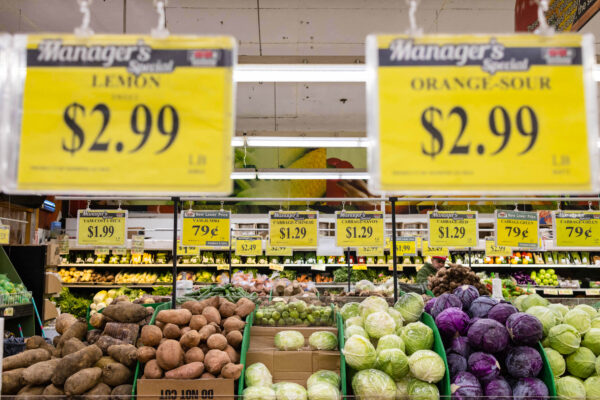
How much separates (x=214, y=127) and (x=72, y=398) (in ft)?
6.06

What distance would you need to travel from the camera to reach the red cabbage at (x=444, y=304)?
3.30 metres

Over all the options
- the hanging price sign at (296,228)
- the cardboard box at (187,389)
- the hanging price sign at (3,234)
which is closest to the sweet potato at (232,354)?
the cardboard box at (187,389)

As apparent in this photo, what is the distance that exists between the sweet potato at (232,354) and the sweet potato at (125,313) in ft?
2.63

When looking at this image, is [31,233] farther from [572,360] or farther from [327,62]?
[572,360]

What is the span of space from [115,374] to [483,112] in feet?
7.99

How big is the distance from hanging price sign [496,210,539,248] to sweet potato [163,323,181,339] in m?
5.57

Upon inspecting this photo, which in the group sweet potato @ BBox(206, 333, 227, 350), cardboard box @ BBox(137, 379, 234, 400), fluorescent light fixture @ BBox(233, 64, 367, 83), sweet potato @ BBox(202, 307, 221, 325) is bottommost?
cardboard box @ BBox(137, 379, 234, 400)

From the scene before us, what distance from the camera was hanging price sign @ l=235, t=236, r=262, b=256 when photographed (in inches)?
358

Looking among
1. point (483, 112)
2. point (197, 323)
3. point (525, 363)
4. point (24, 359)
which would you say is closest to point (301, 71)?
point (483, 112)

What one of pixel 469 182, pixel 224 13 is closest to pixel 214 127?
pixel 469 182

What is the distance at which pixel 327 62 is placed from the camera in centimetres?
321

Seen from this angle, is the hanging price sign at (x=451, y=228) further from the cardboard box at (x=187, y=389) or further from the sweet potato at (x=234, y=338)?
the cardboard box at (x=187, y=389)

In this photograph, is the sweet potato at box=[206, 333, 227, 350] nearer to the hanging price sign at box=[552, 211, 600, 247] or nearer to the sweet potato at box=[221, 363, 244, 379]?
the sweet potato at box=[221, 363, 244, 379]

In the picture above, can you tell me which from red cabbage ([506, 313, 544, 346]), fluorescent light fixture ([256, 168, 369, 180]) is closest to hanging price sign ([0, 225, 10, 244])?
fluorescent light fixture ([256, 168, 369, 180])
